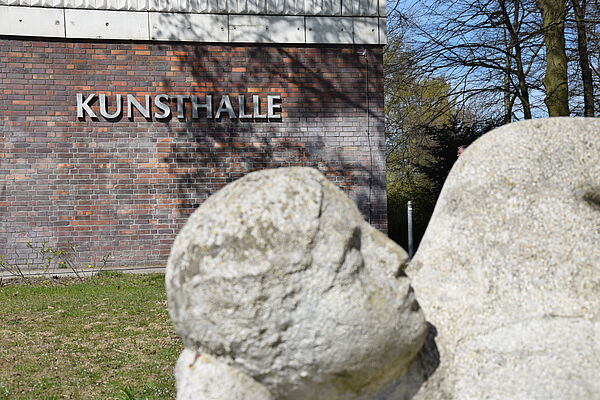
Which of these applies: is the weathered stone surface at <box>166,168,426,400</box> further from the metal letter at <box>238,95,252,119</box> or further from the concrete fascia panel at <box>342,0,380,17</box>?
the concrete fascia panel at <box>342,0,380,17</box>

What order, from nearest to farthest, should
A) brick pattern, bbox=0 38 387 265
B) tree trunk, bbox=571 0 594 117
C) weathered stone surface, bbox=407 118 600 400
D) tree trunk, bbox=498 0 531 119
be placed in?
weathered stone surface, bbox=407 118 600 400, brick pattern, bbox=0 38 387 265, tree trunk, bbox=571 0 594 117, tree trunk, bbox=498 0 531 119

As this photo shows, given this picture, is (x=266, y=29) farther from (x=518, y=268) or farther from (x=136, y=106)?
(x=518, y=268)

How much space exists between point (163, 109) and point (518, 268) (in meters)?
9.36

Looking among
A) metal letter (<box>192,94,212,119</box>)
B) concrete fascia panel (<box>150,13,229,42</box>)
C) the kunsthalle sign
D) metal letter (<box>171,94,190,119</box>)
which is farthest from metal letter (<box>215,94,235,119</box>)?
concrete fascia panel (<box>150,13,229,42</box>)

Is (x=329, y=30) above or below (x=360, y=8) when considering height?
below

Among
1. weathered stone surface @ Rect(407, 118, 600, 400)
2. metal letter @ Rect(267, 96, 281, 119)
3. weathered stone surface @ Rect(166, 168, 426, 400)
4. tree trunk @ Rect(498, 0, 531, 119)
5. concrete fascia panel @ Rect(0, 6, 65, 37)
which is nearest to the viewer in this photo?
weathered stone surface @ Rect(166, 168, 426, 400)

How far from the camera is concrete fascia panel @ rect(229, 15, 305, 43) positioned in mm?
10992

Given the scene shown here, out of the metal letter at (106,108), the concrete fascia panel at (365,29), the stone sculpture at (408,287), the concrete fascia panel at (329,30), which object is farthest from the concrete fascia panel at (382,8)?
the stone sculpture at (408,287)

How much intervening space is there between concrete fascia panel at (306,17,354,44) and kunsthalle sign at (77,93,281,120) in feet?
4.10

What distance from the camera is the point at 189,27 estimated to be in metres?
10.9

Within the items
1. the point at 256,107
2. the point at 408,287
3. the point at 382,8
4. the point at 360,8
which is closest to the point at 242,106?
the point at 256,107

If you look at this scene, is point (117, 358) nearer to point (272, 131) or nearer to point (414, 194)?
point (272, 131)

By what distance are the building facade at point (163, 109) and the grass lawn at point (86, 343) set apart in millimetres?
1989

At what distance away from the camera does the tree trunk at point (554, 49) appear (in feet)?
37.0
